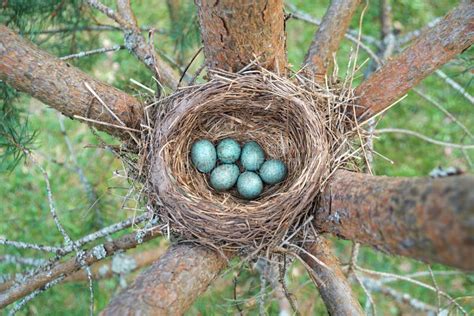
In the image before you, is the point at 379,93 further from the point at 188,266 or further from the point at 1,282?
the point at 1,282

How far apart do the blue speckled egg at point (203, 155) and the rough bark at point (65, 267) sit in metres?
0.50

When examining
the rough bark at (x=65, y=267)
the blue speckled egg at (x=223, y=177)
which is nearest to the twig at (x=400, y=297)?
the blue speckled egg at (x=223, y=177)

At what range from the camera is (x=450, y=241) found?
0.87m

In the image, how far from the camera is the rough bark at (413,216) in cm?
86

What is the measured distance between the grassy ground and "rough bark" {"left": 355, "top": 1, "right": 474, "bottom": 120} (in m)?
0.61

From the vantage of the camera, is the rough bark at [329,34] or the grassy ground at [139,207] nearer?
the rough bark at [329,34]

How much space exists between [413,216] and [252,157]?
54.2 inches

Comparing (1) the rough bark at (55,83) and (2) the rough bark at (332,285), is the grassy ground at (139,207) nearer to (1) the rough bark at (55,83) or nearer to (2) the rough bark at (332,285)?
(2) the rough bark at (332,285)

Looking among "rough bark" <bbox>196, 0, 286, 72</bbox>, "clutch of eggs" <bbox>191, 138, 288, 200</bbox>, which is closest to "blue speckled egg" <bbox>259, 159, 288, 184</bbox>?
"clutch of eggs" <bbox>191, 138, 288, 200</bbox>

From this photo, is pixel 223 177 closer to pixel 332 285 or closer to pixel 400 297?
pixel 332 285

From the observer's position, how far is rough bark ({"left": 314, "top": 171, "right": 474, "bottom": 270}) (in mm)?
860

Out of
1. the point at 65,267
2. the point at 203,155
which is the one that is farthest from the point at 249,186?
the point at 65,267

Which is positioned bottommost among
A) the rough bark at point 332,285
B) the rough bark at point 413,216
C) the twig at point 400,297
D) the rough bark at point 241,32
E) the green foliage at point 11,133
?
the twig at point 400,297

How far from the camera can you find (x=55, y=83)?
1545 mm
